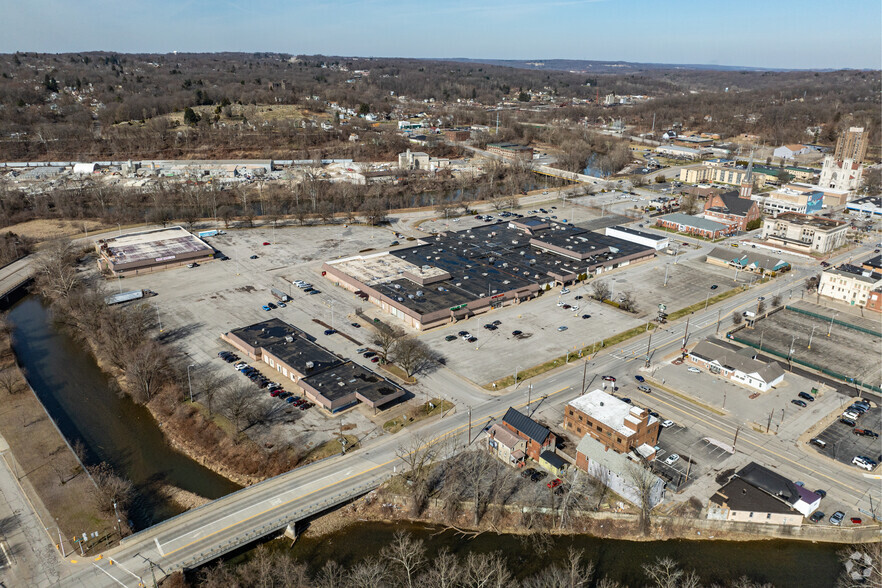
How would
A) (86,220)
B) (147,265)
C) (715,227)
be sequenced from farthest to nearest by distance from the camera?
(86,220) < (715,227) < (147,265)

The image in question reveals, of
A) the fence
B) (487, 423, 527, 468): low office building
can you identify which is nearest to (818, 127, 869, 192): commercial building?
the fence

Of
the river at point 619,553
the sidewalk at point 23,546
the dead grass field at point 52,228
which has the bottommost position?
the river at point 619,553

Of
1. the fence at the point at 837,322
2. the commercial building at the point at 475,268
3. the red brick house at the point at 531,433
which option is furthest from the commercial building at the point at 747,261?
the red brick house at the point at 531,433

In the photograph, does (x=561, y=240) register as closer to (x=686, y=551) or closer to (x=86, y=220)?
(x=686, y=551)

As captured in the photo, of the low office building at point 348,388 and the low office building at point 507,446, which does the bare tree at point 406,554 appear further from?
the low office building at point 348,388

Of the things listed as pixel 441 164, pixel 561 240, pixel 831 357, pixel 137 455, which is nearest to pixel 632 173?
pixel 441 164

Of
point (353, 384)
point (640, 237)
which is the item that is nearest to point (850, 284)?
point (640, 237)
